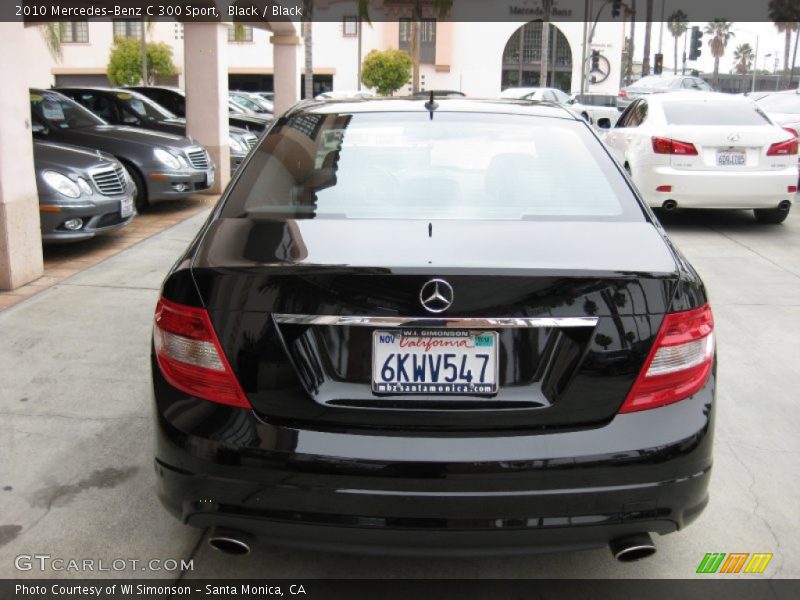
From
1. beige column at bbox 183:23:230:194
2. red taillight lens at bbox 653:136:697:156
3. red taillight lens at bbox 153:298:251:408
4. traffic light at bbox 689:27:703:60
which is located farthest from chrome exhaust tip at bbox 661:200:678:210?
traffic light at bbox 689:27:703:60

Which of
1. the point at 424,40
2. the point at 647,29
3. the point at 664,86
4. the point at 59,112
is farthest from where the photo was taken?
the point at 424,40

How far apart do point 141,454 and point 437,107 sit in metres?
2.03

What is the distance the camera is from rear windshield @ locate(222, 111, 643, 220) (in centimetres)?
308

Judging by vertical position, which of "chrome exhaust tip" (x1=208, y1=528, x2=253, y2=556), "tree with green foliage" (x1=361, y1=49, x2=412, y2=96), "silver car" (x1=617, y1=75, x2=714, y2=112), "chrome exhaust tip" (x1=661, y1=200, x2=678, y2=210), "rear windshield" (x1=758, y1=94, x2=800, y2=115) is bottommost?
"chrome exhaust tip" (x1=208, y1=528, x2=253, y2=556)

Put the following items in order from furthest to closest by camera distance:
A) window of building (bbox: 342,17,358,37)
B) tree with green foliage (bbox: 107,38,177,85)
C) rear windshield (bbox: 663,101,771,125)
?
window of building (bbox: 342,17,358,37) < tree with green foliage (bbox: 107,38,177,85) < rear windshield (bbox: 663,101,771,125)

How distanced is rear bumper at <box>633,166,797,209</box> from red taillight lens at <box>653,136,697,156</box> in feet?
0.61

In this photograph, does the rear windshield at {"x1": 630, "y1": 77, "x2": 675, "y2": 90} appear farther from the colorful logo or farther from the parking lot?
the colorful logo

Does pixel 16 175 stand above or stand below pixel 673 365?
above

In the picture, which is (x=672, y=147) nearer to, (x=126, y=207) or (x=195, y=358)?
(x=126, y=207)

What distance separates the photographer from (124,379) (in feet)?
16.2

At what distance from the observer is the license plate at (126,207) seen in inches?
335

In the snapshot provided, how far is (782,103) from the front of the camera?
1516 cm

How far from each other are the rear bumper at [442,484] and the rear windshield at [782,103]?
1379 cm

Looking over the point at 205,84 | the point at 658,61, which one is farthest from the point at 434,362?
the point at 658,61
